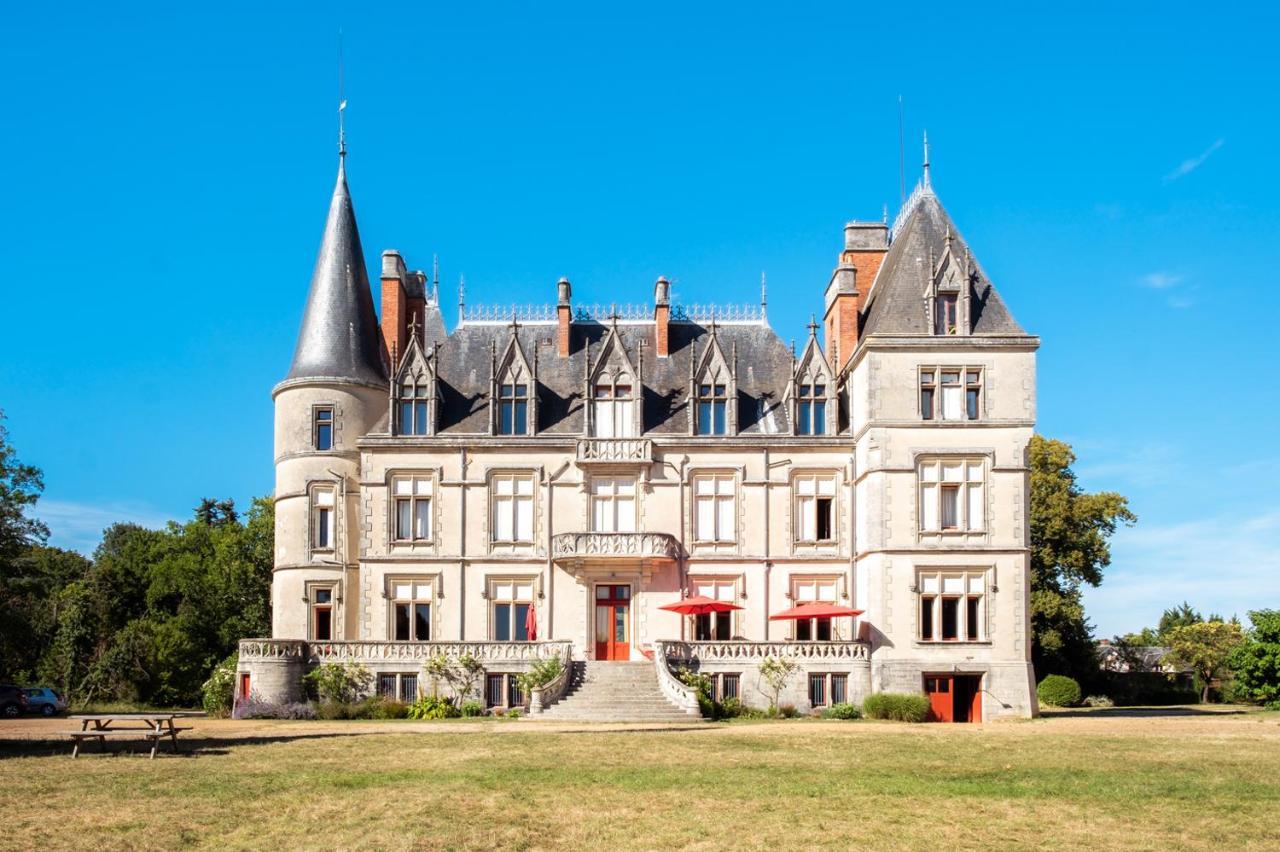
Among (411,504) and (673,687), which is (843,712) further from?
(411,504)

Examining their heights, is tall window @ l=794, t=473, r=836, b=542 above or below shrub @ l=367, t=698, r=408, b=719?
above

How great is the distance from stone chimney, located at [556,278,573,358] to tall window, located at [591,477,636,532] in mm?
4917

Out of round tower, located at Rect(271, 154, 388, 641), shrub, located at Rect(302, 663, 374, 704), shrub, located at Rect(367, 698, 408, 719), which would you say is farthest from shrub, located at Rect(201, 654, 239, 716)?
shrub, located at Rect(367, 698, 408, 719)

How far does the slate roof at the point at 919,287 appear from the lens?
37969 millimetres

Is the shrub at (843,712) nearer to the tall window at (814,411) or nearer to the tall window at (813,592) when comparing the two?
the tall window at (813,592)

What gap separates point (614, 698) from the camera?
3466 cm

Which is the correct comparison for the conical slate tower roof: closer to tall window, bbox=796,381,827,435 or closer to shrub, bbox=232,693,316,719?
shrub, bbox=232,693,316,719

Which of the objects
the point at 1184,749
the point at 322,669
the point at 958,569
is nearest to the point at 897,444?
the point at 958,569

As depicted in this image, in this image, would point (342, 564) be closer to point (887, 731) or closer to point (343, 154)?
point (343, 154)

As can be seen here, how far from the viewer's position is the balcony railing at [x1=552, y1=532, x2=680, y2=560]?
128ft

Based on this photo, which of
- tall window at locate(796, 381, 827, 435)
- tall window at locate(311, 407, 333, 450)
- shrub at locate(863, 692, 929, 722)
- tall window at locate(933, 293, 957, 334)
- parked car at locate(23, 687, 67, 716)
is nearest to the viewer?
shrub at locate(863, 692, 929, 722)

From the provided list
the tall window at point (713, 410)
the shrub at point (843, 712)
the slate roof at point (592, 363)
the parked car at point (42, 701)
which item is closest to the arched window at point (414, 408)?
the slate roof at point (592, 363)

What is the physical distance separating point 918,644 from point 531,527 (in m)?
11.6

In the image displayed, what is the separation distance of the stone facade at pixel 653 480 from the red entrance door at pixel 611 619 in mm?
65
